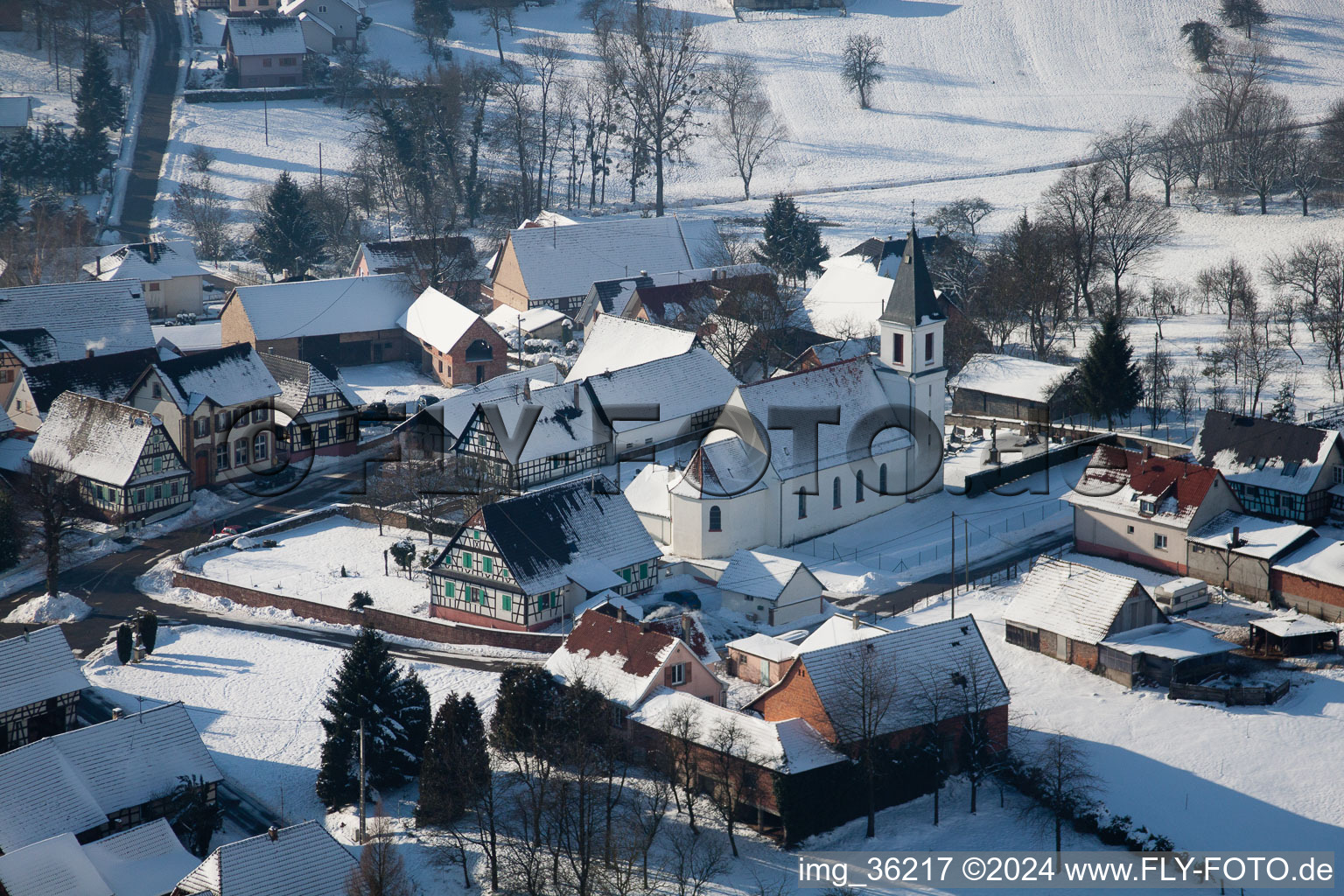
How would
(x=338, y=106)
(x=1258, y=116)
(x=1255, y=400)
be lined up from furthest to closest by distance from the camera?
(x=338, y=106), (x=1258, y=116), (x=1255, y=400)

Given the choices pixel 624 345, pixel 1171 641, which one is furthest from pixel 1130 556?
pixel 624 345

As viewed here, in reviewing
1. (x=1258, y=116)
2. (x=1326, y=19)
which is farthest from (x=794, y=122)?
(x=1326, y=19)

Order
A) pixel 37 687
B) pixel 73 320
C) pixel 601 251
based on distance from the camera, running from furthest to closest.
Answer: pixel 601 251
pixel 73 320
pixel 37 687

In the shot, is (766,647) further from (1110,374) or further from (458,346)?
(458,346)

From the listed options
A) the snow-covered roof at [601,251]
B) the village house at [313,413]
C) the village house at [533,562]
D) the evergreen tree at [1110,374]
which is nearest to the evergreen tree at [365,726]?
the village house at [533,562]

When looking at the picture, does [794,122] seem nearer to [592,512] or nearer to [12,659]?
[592,512]

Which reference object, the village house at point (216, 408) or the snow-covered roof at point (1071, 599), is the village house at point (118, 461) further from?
the snow-covered roof at point (1071, 599)

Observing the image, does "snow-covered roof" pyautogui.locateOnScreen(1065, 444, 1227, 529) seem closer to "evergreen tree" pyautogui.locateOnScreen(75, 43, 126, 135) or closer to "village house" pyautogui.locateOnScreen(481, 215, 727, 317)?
"village house" pyautogui.locateOnScreen(481, 215, 727, 317)
